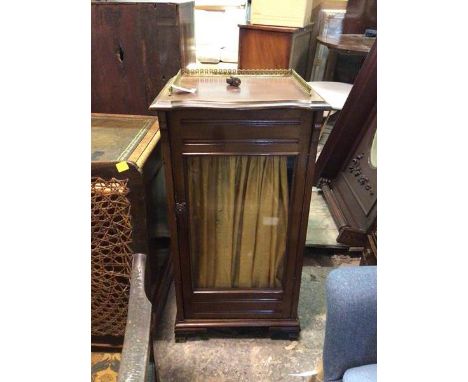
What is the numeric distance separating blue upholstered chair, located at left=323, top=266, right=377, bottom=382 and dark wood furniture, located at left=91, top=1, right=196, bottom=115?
898 millimetres

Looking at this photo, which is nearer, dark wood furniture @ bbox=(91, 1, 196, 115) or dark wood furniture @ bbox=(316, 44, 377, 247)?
dark wood furniture @ bbox=(91, 1, 196, 115)

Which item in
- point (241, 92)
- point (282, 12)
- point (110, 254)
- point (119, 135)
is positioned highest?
point (282, 12)

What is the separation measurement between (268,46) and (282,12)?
0.20 metres

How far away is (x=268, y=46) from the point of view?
2223 mm

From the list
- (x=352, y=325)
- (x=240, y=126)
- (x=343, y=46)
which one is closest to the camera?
(x=352, y=325)

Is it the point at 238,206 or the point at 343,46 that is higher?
the point at 343,46

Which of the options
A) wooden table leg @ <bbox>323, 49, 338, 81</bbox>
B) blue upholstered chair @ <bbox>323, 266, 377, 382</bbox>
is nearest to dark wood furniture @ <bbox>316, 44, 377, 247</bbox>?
blue upholstered chair @ <bbox>323, 266, 377, 382</bbox>

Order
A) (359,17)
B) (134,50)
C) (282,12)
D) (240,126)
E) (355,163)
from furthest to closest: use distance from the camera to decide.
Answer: (359,17) < (282,12) < (355,163) < (134,50) < (240,126)

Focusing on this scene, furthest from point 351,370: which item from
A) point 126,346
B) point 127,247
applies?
point 127,247

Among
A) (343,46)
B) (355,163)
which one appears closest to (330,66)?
(343,46)

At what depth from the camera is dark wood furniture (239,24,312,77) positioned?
2.15 metres

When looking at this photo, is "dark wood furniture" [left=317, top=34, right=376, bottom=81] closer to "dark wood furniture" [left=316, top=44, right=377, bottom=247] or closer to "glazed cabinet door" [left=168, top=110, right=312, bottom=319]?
"dark wood furniture" [left=316, top=44, right=377, bottom=247]

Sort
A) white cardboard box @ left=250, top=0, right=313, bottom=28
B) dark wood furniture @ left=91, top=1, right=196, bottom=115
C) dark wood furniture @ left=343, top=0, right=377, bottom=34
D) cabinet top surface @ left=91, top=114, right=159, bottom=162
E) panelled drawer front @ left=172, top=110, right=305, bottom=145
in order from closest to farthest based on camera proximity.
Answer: panelled drawer front @ left=172, top=110, right=305, bottom=145 → cabinet top surface @ left=91, top=114, right=159, bottom=162 → dark wood furniture @ left=91, top=1, right=196, bottom=115 → white cardboard box @ left=250, top=0, right=313, bottom=28 → dark wood furniture @ left=343, top=0, right=377, bottom=34

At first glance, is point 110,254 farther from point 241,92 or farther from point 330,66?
point 330,66
